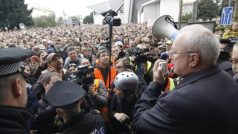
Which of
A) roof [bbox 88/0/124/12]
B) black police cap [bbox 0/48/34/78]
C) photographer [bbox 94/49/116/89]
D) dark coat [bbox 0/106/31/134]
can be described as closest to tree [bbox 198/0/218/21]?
photographer [bbox 94/49/116/89]

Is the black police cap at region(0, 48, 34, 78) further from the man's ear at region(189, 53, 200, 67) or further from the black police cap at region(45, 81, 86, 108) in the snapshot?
the man's ear at region(189, 53, 200, 67)

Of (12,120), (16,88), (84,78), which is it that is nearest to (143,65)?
(84,78)

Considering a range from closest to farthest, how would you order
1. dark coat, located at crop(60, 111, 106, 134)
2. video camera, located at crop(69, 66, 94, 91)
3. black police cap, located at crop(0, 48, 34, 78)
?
black police cap, located at crop(0, 48, 34, 78)
dark coat, located at crop(60, 111, 106, 134)
video camera, located at crop(69, 66, 94, 91)

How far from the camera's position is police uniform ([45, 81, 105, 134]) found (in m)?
2.64

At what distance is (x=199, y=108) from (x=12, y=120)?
1.13m

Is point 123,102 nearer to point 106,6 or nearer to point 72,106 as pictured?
point 72,106

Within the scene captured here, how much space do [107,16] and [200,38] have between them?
2787 mm

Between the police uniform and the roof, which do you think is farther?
the roof

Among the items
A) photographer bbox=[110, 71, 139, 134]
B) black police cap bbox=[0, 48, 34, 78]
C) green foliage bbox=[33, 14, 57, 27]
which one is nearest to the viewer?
black police cap bbox=[0, 48, 34, 78]

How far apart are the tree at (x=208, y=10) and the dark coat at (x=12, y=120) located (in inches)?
881

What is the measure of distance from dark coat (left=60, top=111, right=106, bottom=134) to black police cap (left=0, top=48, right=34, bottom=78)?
1.07 metres

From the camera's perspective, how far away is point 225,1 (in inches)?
687

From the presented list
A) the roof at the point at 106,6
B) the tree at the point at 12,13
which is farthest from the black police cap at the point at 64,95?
the roof at the point at 106,6

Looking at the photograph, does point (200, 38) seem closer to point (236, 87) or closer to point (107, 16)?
point (236, 87)
